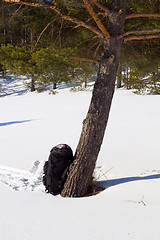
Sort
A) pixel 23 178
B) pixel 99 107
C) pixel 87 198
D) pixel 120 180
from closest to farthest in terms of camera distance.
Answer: pixel 87 198 → pixel 99 107 → pixel 120 180 → pixel 23 178

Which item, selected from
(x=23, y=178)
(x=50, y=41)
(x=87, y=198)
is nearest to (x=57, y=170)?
(x=87, y=198)

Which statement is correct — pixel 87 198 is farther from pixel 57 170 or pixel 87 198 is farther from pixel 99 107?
pixel 99 107

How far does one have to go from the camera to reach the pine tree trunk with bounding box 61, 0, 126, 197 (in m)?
3.50

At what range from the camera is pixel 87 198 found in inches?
126

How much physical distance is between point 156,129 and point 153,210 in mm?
5813

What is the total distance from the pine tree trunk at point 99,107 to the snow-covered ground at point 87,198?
403mm

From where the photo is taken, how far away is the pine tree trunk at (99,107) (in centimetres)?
350

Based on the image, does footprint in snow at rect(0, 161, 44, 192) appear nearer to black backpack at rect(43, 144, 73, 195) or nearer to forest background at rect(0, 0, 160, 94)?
black backpack at rect(43, 144, 73, 195)

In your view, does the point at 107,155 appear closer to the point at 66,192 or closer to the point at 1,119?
the point at 66,192

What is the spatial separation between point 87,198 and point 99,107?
4.24 feet

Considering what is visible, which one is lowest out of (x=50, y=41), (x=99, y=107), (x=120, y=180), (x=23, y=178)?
(x=23, y=178)

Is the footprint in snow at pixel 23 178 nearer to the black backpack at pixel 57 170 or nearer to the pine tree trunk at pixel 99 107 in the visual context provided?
the black backpack at pixel 57 170

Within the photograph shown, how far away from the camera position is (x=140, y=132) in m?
7.87

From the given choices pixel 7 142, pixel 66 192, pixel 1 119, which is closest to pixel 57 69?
pixel 66 192
